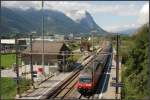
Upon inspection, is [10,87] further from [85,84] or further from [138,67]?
[138,67]

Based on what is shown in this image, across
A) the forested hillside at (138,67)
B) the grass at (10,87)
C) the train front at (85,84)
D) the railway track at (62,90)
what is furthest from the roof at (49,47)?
the train front at (85,84)

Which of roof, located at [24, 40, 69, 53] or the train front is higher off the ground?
roof, located at [24, 40, 69, 53]

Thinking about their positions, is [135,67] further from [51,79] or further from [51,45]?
[51,45]

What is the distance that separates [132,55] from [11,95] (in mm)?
10865

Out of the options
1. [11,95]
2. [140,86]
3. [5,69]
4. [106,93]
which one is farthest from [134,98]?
[5,69]

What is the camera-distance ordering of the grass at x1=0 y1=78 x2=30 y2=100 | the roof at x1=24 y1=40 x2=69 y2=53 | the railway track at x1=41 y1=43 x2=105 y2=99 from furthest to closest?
the roof at x1=24 y1=40 x2=69 y2=53, the grass at x1=0 y1=78 x2=30 y2=100, the railway track at x1=41 y1=43 x2=105 y2=99

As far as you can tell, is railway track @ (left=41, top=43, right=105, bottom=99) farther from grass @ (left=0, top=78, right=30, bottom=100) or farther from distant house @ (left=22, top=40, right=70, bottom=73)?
distant house @ (left=22, top=40, right=70, bottom=73)

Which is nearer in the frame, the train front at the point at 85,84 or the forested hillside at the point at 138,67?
the forested hillside at the point at 138,67

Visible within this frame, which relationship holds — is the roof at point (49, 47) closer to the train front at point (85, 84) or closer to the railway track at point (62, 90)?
the railway track at point (62, 90)

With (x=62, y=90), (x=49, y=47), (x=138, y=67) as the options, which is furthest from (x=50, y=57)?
(x=138, y=67)

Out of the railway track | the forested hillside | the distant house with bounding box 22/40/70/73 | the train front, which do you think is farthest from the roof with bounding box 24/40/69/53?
the train front

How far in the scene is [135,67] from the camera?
101ft

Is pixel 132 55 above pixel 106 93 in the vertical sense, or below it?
above

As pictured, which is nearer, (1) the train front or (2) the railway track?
(2) the railway track
